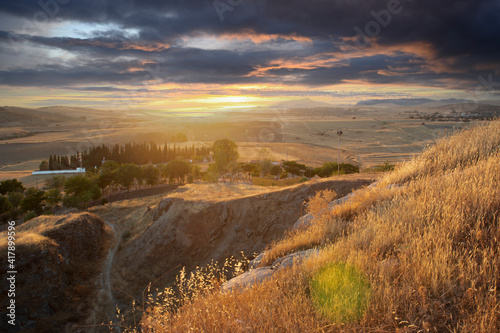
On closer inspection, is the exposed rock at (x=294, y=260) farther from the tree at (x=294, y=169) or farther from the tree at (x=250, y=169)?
the tree at (x=250, y=169)

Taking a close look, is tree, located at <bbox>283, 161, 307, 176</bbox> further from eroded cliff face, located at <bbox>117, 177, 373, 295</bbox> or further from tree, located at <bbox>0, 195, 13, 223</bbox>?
tree, located at <bbox>0, 195, 13, 223</bbox>

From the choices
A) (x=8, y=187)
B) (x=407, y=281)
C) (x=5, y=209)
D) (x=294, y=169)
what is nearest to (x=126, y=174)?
(x=5, y=209)

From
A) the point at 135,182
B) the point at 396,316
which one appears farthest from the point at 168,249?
the point at 135,182

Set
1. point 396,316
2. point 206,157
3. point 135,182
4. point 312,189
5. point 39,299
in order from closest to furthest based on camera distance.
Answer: point 396,316 → point 39,299 → point 312,189 → point 135,182 → point 206,157

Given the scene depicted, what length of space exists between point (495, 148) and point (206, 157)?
81.5 m

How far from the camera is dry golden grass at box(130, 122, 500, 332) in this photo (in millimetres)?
3070

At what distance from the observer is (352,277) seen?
12.8 ft

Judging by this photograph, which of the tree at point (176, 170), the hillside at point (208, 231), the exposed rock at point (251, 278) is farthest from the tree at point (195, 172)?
the exposed rock at point (251, 278)

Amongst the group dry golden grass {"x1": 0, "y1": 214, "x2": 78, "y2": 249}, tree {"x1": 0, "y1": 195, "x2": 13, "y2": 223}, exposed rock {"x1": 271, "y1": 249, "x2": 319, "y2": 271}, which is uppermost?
exposed rock {"x1": 271, "y1": 249, "x2": 319, "y2": 271}

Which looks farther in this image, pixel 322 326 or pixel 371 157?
pixel 371 157

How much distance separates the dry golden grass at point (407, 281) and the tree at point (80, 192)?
36.4m

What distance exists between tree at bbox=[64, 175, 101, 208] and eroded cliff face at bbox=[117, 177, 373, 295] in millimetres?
19819

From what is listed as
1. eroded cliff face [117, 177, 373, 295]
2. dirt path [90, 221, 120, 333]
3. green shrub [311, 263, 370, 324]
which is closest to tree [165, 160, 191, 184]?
dirt path [90, 221, 120, 333]

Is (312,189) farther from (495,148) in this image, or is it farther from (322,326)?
(322,326)
